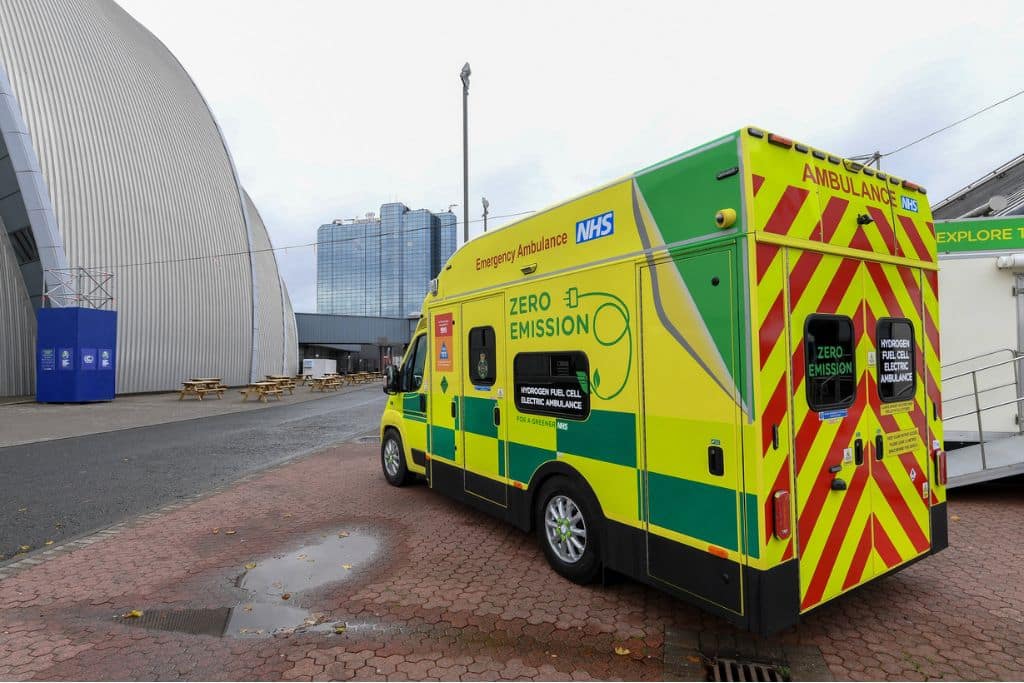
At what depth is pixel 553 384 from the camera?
4.34 meters

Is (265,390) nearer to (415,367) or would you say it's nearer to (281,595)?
(415,367)

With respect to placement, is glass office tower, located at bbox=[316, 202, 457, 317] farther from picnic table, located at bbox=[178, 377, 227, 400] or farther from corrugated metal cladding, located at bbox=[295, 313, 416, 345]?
corrugated metal cladding, located at bbox=[295, 313, 416, 345]

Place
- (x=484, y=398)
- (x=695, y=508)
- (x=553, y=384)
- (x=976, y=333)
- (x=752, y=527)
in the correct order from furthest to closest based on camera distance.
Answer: (x=976, y=333) → (x=484, y=398) → (x=553, y=384) → (x=695, y=508) → (x=752, y=527)

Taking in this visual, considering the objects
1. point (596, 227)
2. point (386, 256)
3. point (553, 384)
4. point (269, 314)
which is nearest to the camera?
point (596, 227)

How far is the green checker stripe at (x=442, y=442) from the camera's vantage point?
5754 mm

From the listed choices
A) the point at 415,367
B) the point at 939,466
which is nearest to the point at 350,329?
the point at 415,367

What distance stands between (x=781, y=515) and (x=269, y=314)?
1558 inches

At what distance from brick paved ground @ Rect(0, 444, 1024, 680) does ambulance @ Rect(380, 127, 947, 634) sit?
1.21 ft

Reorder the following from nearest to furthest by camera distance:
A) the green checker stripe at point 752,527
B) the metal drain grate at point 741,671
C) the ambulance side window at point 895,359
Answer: the green checker stripe at point 752,527
the metal drain grate at point 741,671
the ambulance side window at point 895,359

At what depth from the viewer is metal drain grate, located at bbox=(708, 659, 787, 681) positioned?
296 cm

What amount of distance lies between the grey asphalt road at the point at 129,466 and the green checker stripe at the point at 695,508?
5.69 metres

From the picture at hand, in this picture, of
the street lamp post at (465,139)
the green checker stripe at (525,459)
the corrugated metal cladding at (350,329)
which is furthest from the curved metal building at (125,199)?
the green checker stripe at (525,459)

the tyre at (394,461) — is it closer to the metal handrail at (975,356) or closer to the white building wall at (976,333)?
the white building wall at (976,333)

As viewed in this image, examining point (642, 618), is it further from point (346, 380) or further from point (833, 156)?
point (346, 380)
